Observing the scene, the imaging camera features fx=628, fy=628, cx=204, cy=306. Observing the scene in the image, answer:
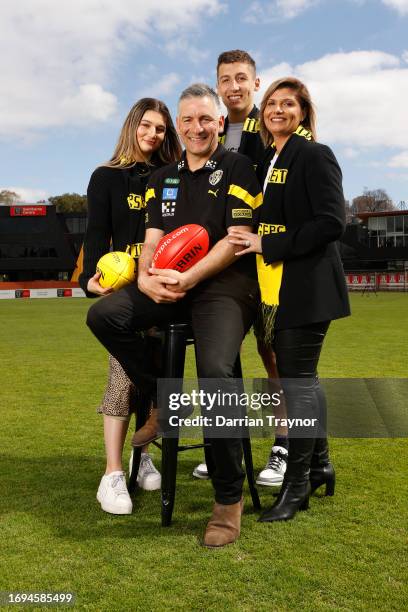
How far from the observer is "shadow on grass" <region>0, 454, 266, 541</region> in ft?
10.8

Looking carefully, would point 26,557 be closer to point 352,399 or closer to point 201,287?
point 201,287

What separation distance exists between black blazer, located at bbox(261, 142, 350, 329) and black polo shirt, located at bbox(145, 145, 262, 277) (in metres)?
0.19

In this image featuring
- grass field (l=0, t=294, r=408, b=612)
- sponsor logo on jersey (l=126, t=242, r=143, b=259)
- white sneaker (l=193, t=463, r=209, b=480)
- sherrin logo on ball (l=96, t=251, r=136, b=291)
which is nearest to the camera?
grass field (l=0, t=294, r=408, b=612)

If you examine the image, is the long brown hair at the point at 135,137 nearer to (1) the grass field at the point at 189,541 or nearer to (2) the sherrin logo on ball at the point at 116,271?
(2) the sherrin logo on ball at the point at 116,271

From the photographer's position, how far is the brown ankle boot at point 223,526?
9.97ft

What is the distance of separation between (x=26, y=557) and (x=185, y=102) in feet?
7.89

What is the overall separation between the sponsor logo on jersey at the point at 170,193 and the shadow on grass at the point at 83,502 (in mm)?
1758

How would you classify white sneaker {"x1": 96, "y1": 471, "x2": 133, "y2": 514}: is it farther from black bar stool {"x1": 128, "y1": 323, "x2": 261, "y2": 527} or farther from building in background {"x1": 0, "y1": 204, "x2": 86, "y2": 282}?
building in background {"x1": 0, "y1": 204, "x2": 86, "y2": 282}

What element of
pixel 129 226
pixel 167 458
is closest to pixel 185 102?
pixel 129 226

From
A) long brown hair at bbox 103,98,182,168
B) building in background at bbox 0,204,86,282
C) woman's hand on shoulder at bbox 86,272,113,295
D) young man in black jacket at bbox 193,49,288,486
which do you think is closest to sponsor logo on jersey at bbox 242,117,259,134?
young man in black jacket at bbox 193,49,288,486

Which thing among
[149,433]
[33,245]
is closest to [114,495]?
[149,433]

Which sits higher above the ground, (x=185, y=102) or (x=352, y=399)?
(x=185, y=102)

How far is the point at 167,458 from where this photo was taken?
3248 mm

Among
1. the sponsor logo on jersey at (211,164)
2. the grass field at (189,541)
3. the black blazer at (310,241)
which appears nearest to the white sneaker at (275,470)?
the grass field at (189,541)
